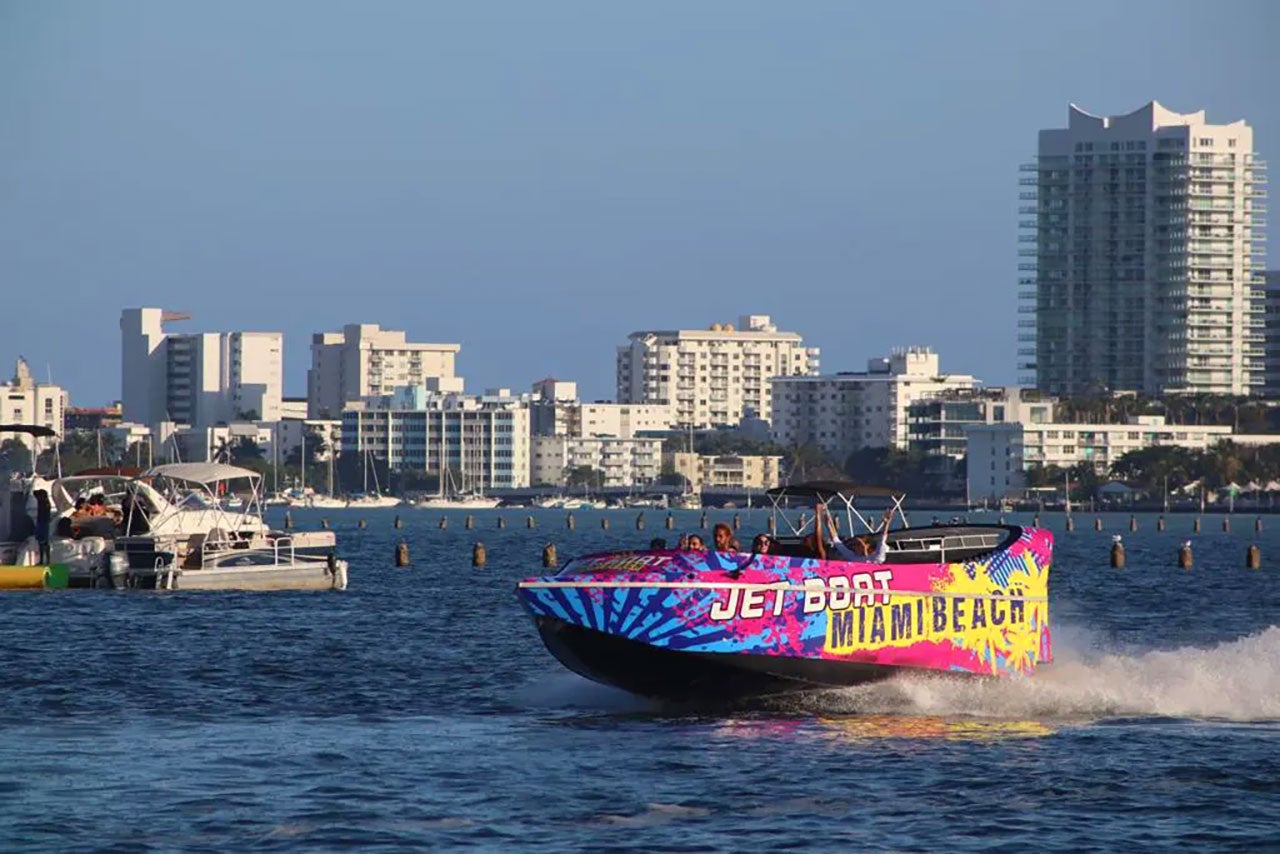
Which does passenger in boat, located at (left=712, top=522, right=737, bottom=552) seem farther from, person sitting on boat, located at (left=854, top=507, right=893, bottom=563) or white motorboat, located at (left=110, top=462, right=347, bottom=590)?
white motorboat, located at (left=110, top=462, right=347, bottom=590)

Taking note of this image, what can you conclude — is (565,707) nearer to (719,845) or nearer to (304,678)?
(304,678)

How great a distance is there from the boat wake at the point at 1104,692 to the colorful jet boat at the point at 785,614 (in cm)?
28

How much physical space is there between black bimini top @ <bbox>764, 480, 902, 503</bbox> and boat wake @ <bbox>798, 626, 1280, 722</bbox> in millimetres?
3002

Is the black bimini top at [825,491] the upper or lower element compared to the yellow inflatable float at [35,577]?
upper

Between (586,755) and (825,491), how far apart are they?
7.12m

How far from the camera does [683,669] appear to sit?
98.4 ft

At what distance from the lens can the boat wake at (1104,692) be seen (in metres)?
31.1

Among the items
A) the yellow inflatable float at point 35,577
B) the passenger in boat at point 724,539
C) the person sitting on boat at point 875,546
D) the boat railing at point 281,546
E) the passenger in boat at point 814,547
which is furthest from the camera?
the boat railing at point 281,546

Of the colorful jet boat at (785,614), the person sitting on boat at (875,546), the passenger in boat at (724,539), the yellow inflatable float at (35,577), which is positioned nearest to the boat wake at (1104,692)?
the colorful jet boat at (785,614)

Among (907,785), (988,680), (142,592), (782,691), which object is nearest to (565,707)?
(782,691)

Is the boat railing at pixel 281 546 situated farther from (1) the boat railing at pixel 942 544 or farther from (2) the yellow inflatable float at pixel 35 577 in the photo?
(1) the boat railing at pixel 942 544

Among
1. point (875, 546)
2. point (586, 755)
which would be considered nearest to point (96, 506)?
point (875, 546)

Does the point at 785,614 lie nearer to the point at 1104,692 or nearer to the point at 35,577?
the point at 1104,692

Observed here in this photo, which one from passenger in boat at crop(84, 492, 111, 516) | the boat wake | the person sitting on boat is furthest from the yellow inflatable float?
the person sitting on boat
